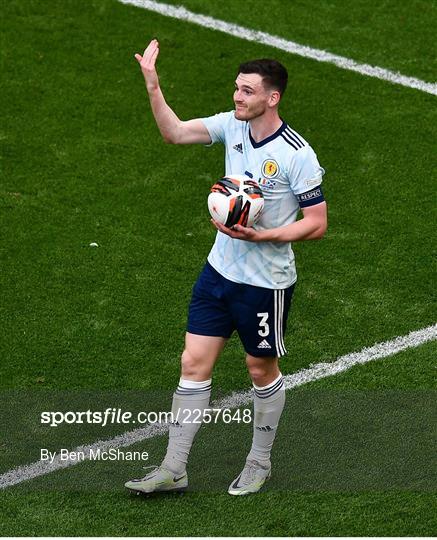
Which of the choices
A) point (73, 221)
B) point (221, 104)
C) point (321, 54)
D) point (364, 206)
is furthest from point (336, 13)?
point (73, 221)

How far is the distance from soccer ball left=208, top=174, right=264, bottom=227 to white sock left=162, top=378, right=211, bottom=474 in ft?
3.28

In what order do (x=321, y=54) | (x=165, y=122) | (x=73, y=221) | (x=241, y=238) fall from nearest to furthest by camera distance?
(x=241, y=238)
(x=165, y=122)
(x=73, y=221)
(x=321, y=54)

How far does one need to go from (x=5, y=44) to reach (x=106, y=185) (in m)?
2.64

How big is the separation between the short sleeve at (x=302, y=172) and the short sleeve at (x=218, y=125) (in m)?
0.52

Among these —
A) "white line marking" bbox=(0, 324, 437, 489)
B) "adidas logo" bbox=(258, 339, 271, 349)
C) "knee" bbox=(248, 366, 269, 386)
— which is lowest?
"white line marking" bbox=(0, 324, 437, 489)

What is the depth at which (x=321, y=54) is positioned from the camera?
480 inches

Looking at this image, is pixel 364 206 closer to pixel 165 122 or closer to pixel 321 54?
pixel 321 54

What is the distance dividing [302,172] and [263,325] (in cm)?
87

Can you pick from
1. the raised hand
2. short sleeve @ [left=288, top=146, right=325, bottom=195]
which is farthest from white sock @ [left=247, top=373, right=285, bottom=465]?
the raised hand

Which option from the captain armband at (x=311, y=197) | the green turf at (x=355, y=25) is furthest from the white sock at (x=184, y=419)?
the green turf at (x=355, y=25)

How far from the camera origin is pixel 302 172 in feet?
21.5

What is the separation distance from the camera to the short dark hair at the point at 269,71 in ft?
21.6

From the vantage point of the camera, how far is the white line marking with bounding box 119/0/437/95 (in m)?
11.8

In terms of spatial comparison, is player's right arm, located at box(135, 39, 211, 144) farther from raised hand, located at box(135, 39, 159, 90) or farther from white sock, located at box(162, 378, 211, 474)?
white sock, located at box(162, 378, 211, 474)
